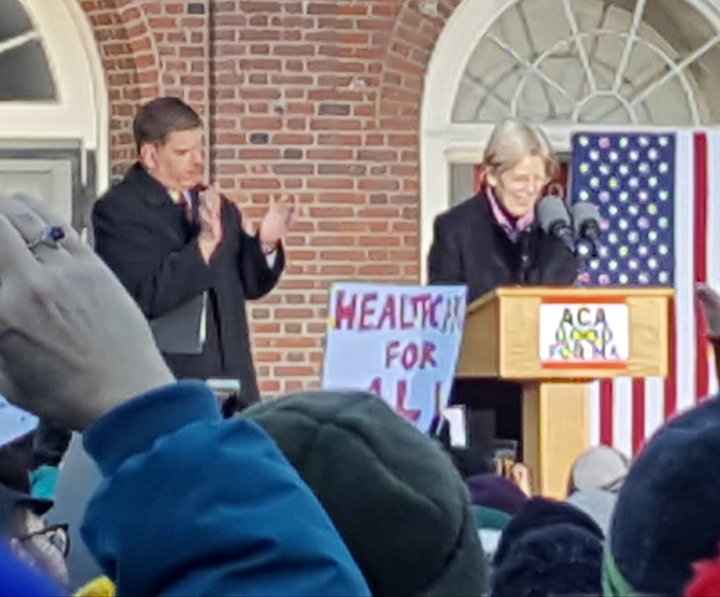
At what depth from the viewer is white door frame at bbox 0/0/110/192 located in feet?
34.8

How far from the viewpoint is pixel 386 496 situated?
1953mm

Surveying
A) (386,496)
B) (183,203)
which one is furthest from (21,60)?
(386,496)

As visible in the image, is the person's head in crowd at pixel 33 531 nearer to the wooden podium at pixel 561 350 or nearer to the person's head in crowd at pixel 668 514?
the person's head in crowd at pixel 668 514

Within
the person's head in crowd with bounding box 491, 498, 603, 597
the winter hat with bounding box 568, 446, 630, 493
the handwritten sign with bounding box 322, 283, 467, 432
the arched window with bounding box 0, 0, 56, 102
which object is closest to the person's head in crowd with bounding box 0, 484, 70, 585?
the person's head in crowd with bounding box 491, 498, 603, 597

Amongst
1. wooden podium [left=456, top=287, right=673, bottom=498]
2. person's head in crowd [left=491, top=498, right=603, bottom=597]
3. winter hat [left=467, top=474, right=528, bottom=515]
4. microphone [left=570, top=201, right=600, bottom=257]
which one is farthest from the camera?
microphone [left=570, top=201, right=600, bottom=257]

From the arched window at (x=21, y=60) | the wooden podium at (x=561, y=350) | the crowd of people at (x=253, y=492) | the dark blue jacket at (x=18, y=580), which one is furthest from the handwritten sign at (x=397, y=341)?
the dark blue jacket at (x=18, y=580)

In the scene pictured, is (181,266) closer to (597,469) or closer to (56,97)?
(597,469)

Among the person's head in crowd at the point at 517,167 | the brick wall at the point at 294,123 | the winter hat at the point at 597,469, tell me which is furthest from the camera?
the brick wall at the point at 294,123

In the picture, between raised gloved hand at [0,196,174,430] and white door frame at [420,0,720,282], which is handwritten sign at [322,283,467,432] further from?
raised gloved hand at [0,196,174,430]

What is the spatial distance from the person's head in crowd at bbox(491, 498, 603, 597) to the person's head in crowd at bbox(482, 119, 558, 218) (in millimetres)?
4236

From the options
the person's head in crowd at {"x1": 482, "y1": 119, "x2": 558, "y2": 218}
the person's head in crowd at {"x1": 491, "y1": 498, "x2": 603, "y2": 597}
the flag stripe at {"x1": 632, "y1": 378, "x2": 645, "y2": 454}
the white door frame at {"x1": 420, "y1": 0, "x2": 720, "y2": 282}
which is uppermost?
the white door frame at {"x1": 420, "y1": 0, "x2": 720, "y2": 282}

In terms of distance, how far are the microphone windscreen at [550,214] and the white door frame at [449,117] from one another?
3682mm

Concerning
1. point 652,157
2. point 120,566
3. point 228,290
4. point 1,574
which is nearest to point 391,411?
point 120,566

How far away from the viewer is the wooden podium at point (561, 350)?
6.50m
